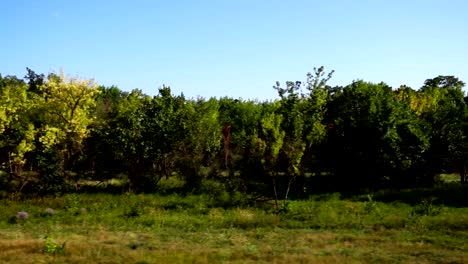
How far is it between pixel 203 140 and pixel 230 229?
12.7 meters

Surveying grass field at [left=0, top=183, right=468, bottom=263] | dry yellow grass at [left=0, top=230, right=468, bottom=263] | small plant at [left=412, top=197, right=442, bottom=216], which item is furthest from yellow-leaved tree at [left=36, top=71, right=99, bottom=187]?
small plant at [left=412, top=197, right=442, bottom=216]

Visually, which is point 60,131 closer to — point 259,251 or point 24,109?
point 24,109

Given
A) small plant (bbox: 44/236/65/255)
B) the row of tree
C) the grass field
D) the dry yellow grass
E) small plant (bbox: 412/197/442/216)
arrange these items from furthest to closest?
the row of tree → small plant (bbox: 412/197/442/216) → small plant (bbox: 44/236/65/255) → the grass field → the dry yellow grass

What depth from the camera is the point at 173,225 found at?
25625mm

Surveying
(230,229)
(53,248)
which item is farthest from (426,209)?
(53,248)

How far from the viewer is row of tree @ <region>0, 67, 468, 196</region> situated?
32.8m

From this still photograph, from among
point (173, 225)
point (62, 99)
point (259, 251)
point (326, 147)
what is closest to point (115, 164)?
point (62, 99)

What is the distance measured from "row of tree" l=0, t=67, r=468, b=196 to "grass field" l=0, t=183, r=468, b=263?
3.43 m

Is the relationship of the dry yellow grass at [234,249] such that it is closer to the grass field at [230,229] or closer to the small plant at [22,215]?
the grass field at [230,229]

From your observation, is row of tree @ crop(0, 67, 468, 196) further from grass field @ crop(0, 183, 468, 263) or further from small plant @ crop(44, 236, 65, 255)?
small plant @ crop(44, 236, 65, 255)

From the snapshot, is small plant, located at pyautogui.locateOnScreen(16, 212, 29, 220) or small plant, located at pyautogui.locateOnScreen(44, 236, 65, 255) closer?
small plant, located at pyautogui.locateOnScreen(44, 236, 65, 255)

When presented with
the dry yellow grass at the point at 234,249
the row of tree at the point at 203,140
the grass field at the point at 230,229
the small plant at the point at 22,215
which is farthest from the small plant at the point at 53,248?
the row of tree at the point at 203,140

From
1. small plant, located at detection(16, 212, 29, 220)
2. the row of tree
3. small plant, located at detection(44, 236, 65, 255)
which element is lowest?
small plant, located at detection(44, 236, 65, 255)

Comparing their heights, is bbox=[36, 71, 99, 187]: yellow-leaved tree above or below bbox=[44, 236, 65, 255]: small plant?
above
